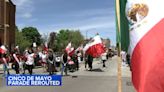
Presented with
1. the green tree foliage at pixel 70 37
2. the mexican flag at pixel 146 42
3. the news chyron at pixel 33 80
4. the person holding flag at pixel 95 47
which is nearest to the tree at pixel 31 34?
the green tree foliage at pixel 70 37

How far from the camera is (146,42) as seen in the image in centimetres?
484

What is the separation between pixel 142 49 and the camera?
4.84m

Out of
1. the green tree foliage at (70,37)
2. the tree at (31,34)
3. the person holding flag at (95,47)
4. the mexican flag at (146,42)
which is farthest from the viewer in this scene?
the tree at (31,34)

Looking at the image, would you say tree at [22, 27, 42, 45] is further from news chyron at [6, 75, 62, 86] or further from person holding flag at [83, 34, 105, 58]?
news chyron at [6, 75, 62, 86]

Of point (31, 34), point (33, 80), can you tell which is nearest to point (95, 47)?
point (33, 80)

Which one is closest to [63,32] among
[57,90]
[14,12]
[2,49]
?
[14,12]

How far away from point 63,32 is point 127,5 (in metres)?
150

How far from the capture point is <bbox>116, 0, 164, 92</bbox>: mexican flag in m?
4.68

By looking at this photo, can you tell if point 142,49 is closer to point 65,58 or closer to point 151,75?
point 151,75

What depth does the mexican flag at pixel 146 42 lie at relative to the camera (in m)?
4.68

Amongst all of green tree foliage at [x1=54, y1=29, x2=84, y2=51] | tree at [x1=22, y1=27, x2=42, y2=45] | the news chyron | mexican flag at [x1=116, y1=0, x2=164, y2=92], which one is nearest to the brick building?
green tree foliage at [x1=54, y1=29, x2=84, y2=51]

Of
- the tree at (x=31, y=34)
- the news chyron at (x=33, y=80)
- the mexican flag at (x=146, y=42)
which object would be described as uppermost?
the tree at (x=31, y=34)

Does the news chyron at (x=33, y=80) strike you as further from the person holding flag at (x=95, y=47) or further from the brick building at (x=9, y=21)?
the brick building at (x=9, y=21)

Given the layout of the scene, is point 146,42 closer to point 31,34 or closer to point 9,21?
point 9,21
